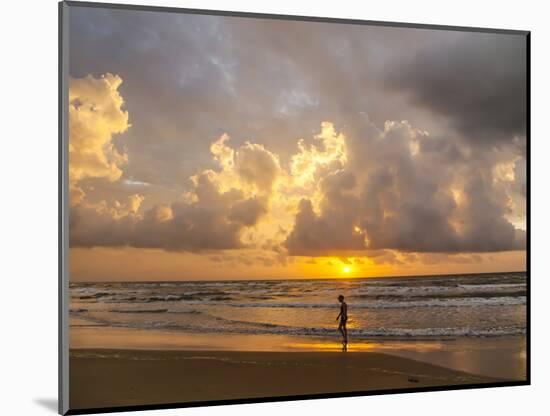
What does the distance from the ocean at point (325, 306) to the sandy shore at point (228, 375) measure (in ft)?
0.87

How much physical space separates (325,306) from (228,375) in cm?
124

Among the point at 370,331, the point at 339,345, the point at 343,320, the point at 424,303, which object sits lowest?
the point at 339,345

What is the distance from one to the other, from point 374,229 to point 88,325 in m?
2.70

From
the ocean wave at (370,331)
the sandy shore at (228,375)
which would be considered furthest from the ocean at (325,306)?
the sandy shore at (228,375)

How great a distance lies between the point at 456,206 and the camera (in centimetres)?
871

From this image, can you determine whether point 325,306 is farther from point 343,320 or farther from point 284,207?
point 284,207

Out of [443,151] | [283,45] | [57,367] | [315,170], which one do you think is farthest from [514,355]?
[57,367]

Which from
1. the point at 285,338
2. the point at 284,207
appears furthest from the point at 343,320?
the point at 284,207

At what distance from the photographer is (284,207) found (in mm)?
8281

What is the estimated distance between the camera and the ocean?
7.99m

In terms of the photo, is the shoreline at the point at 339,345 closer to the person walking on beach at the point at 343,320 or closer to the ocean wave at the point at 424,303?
the person walking on beach at the point at 343,320

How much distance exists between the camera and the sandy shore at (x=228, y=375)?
24.8 ft

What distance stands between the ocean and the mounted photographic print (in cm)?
2

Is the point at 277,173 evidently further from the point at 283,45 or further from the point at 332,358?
the point at 332,358
